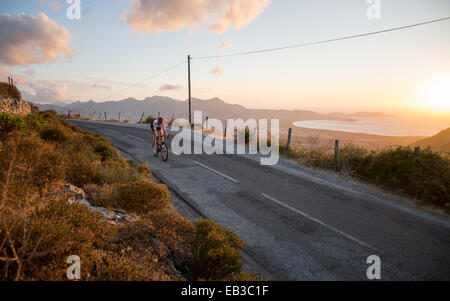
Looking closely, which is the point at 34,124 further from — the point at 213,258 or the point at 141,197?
the point at 213,258

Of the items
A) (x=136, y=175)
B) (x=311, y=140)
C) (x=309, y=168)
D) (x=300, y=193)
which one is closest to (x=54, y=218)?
(x=136, y=175)

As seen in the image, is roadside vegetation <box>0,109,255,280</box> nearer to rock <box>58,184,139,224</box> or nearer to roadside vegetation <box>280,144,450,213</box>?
rock <box>58,184,139,224</box>

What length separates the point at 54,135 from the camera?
9.84 m

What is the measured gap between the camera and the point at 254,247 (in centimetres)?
491

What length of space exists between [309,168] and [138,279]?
10.3 m

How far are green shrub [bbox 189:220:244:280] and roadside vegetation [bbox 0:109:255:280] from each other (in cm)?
1

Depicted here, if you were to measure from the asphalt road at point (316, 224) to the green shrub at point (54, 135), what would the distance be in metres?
4.08

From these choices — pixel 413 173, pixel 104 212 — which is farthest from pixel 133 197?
pixel 413 173

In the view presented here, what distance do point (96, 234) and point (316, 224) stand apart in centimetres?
492

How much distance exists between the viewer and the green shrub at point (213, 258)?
3379 millimetres

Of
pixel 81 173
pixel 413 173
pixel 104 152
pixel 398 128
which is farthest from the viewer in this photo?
pixel 398 128

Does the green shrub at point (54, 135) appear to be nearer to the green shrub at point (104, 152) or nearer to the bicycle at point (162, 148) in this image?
the green shrub at point (104, 152)

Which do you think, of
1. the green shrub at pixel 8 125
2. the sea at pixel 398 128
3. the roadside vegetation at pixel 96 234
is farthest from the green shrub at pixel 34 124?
the sea at pixel 398 128
